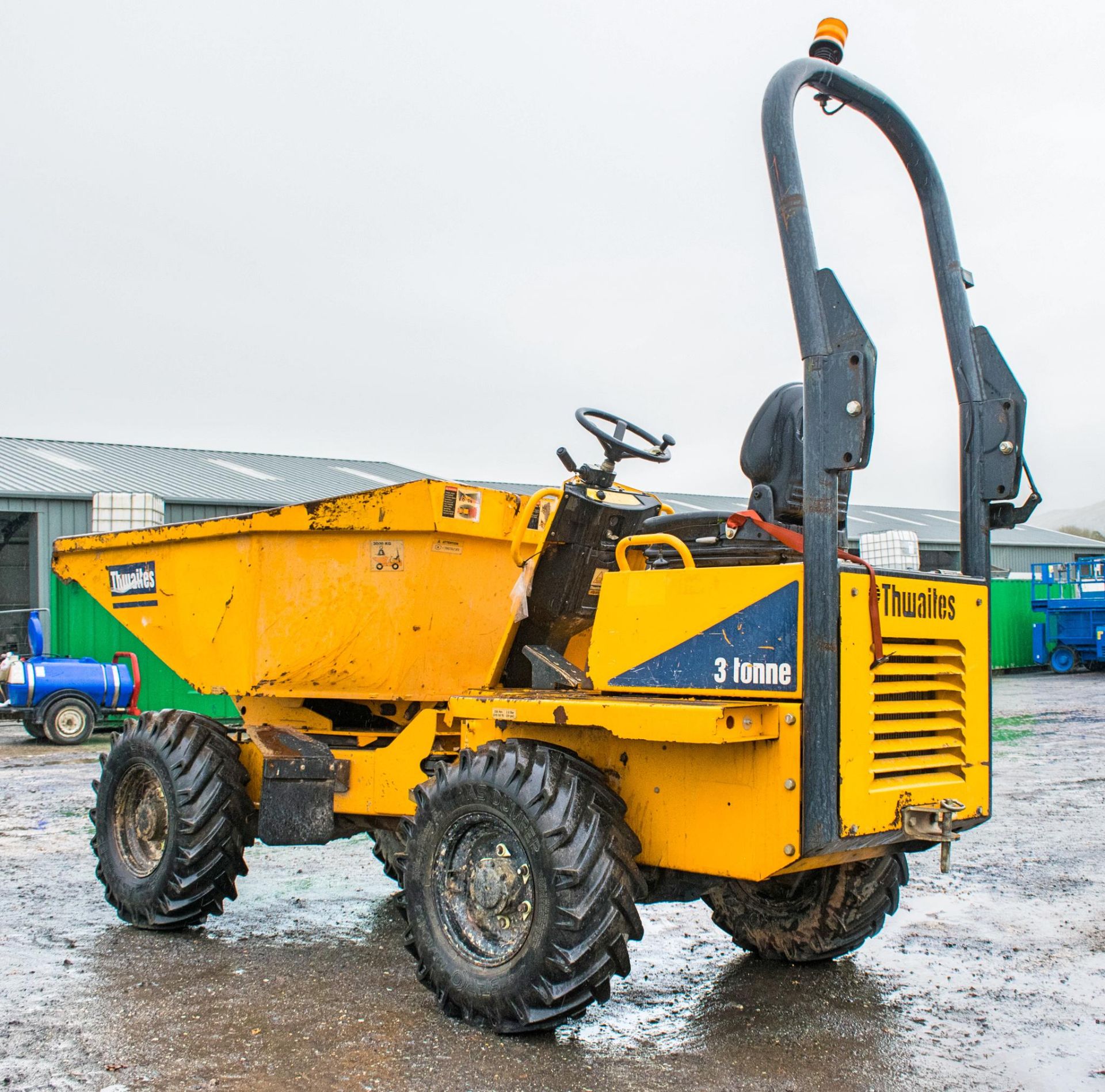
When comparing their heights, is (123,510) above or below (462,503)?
above

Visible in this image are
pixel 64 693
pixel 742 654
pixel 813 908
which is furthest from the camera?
pixel 64 693

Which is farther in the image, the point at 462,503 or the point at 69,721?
the point at 69,721

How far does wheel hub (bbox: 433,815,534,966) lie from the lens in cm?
416

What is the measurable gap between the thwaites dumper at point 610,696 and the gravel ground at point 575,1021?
0.24m

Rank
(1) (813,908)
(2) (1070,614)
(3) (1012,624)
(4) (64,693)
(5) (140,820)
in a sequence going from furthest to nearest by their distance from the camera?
(3) (1012,624) → (2) (1070,614) → (4) (64,693) → (5) (140,820) → (1) (813,908)

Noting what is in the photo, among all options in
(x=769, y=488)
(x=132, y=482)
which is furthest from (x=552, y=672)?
(x=132, y=482)

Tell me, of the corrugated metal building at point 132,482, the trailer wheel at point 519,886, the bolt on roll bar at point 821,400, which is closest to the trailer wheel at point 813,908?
the trailer wheel at point 519,886

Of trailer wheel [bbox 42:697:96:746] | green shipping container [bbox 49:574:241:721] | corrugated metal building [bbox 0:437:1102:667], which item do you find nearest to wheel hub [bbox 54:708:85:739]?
trailer wheel [bbox 42:697:96:746]

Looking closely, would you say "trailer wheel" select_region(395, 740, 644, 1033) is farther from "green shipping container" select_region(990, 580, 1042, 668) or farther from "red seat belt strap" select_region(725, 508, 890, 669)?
"green shipping container" select_region(990, 580, 1042, 668)

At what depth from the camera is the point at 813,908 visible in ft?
15.8

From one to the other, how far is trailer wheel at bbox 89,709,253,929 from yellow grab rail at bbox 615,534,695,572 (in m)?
2.38

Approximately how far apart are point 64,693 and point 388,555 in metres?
11.5

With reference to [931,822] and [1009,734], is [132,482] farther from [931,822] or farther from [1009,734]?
[931,822]

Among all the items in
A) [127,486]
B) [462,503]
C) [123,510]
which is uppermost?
[127,486]
